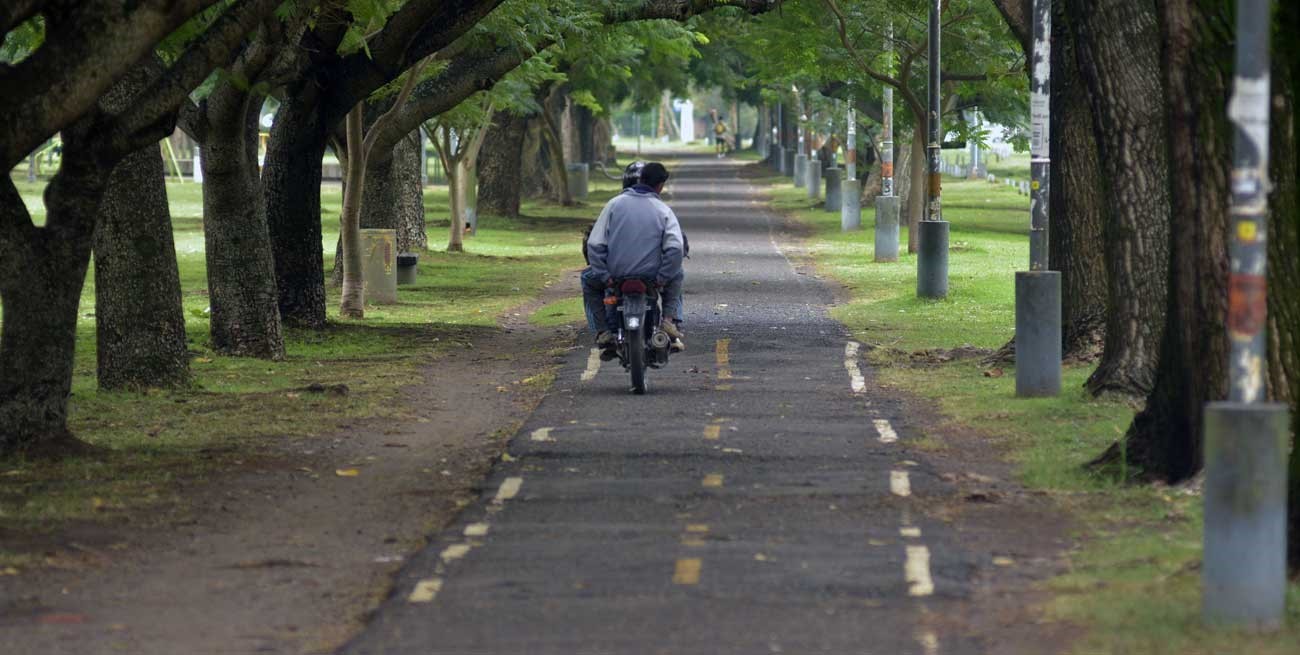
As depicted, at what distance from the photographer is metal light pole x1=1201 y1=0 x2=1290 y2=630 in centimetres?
673

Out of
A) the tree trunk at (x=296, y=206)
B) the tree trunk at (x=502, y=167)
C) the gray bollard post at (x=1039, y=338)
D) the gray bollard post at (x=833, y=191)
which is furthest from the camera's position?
the gray bollard post at (x=833, y=191)

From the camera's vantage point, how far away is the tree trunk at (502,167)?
44.6 meters

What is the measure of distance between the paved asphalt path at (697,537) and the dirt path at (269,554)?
27 cm

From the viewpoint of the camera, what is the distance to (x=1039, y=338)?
46.2 ft

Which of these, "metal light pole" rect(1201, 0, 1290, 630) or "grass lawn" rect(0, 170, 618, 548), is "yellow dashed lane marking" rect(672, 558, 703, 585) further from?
"grass lawn" rect(0, 170, 618, 548)

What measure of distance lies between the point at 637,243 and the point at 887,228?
17.3 m

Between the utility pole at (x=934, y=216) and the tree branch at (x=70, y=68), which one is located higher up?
the tree branch at (x=70, y=68)

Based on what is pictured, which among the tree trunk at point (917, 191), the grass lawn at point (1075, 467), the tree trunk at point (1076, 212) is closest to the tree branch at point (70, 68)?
the grass lawn at point (1075, 467)

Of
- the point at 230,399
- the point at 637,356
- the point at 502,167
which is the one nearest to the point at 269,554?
the point at 637,356

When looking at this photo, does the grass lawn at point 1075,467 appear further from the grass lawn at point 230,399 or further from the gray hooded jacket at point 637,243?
the grass lawn at point 230,399

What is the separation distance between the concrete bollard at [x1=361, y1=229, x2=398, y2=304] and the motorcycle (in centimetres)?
1030

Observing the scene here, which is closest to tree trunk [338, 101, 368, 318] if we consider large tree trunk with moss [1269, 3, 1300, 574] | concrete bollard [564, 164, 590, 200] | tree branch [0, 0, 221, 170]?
tree branch [0, 0, 221, 170]

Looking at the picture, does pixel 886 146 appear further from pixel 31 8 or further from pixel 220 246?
pixel 31 8

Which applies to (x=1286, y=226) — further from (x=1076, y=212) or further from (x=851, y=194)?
(x=851, y=194)
